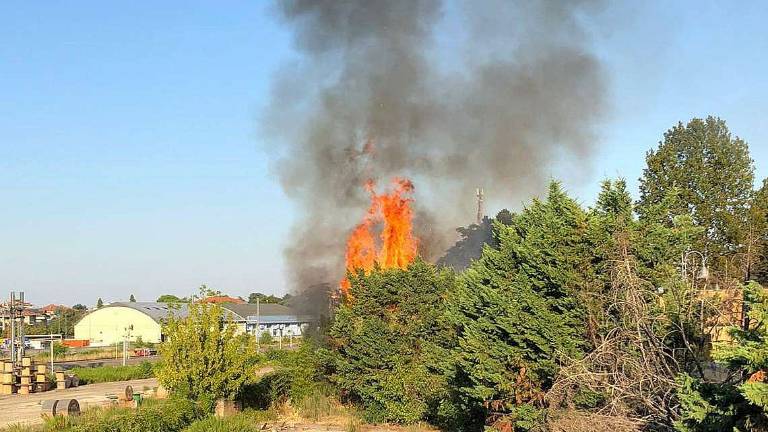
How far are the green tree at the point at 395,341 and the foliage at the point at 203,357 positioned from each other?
5.05m

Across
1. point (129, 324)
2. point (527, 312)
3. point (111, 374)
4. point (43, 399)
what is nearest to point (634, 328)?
point (527, 312)

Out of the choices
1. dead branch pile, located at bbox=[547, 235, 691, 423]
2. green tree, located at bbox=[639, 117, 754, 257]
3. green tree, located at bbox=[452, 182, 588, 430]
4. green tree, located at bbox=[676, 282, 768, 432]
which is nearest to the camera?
green tree, located at bbox=[676, 282, 768, 432]

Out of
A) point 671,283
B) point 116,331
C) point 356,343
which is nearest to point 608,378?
point 671,283

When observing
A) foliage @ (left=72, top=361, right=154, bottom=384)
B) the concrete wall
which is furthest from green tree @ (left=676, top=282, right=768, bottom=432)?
the concrete wall

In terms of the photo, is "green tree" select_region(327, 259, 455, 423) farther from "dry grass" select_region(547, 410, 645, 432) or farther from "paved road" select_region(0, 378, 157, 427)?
"dry grass" select_region(547, 410, 645, 432)

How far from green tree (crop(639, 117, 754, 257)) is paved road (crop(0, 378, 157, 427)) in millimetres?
26496

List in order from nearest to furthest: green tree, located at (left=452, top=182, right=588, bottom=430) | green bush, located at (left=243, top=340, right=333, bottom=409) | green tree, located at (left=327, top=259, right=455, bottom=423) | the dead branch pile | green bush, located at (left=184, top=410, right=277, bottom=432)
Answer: the dead branch pile < green tree, located at (left=452, top=182, right=588, bottom=430) < green bush, located at (left=184, top=410, right=277, bottom=432) < green tree, located at (left=327, top=259, right=455, bottom=423) < green bush, located at (left=243, top=340, right=333, bottom=409)

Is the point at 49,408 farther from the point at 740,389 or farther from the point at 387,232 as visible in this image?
the point at 740,389

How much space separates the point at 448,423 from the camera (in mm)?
24969

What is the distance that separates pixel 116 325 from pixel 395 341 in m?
68.8

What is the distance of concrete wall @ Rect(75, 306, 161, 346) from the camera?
3410 inches

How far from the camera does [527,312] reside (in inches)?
659

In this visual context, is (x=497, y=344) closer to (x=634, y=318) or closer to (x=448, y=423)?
(x=634, y=318)

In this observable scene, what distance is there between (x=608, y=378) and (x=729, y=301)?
2582mm
